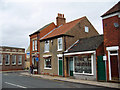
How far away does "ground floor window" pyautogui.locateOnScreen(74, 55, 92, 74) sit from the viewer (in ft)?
54.3

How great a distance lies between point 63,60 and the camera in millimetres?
19875

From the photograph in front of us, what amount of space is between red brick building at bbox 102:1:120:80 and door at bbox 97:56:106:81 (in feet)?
1.70

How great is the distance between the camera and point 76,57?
60.4 ft

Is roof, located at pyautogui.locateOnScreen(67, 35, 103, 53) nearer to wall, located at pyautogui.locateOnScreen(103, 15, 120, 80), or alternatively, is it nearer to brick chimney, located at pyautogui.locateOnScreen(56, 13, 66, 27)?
wall, located at pyautogui.locateOnScreen(103, 15, 120, 80)

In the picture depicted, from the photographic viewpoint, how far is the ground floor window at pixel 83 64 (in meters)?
16.6

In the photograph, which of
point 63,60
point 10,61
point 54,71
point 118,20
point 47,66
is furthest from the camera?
point 10,61

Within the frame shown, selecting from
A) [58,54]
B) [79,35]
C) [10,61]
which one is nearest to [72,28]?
[79,35]

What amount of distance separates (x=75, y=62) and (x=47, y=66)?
21.2 ft

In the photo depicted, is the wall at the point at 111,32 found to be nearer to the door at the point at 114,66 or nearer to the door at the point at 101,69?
the door at the point at 101,69

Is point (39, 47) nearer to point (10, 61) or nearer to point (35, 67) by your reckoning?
point (35, 67)

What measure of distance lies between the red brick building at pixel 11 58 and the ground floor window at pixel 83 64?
24.6 meters

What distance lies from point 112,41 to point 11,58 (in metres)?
30.0

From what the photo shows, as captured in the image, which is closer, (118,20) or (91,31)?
(118,20)

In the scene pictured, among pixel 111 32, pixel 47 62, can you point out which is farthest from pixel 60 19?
pixel 111 32
